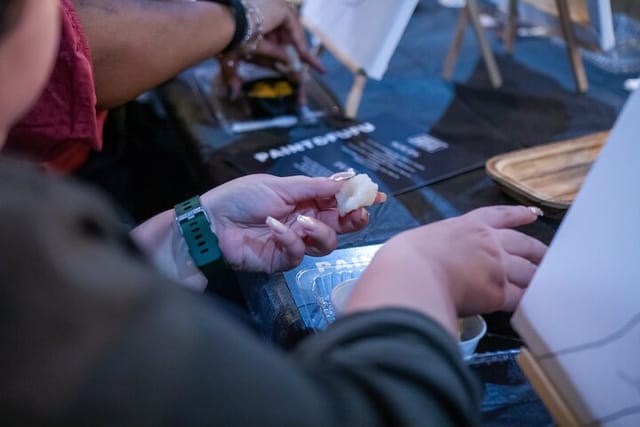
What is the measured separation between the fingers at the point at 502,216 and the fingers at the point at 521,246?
0.01m

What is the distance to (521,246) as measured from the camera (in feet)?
1.99

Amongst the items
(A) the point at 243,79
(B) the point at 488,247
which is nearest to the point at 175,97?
(A) the point at 243,79

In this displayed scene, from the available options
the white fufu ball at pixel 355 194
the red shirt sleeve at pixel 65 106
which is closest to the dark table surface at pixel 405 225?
the white fufu ball at pixel 355 194

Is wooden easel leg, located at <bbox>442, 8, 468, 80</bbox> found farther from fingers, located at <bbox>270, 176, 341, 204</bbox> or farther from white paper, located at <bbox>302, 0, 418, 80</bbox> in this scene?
fingers, located at <bbox>270, 176, 341, 204</bbox>

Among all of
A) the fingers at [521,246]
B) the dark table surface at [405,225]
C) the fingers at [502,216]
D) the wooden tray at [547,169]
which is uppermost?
the fingers at [502,216]

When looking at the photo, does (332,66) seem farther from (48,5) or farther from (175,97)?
(48,5)

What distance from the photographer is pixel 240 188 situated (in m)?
0.75

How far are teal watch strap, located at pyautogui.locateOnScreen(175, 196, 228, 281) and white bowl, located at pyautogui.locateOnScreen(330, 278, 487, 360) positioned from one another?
16 cm

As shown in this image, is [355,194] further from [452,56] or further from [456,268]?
[452,56]

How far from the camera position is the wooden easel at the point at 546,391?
1.66 ft

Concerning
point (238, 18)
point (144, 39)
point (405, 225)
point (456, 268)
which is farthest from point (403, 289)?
point (238, 18)

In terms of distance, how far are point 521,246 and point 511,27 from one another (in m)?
1.18

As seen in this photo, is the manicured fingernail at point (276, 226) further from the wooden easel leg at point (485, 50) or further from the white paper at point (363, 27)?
the wooden easel leg at point (485, 50)

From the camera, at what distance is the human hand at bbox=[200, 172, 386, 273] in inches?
29.2
